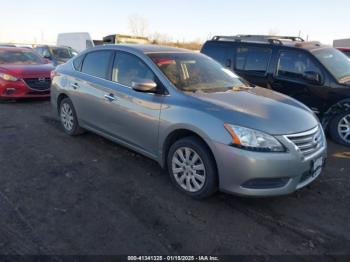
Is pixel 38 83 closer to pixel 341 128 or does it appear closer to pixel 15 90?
pixel 15 90

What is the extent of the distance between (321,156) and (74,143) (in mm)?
3907

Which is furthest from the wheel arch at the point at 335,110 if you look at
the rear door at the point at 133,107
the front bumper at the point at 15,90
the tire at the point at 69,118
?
the front bumper at the point at 15,90

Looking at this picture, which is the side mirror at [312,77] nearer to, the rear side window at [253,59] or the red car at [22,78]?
the rear side window at [253,59]

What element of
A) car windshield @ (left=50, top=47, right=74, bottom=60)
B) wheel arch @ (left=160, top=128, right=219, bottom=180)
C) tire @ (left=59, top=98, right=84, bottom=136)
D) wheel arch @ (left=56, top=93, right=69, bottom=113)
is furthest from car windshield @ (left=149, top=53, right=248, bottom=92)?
car windshield @ (left=50, top=47, right=74, bottom=60)

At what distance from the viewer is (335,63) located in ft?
21.5

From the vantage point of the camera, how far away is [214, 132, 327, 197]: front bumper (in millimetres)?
3326

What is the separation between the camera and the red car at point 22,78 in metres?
8.62

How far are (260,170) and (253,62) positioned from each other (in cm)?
439

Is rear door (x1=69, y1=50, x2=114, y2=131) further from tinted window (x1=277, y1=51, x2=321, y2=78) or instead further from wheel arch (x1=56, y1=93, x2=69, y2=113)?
tinted window (x1=277, y1=51, x2=321, y2=78)

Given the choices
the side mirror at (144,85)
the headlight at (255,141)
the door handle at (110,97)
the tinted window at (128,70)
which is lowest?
the headlight at (255,141)

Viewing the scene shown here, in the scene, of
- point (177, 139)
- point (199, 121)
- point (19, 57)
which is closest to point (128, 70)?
point (177, 139)

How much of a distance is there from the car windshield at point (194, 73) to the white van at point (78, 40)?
15155 mm

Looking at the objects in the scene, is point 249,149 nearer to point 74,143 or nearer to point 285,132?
point 285,132

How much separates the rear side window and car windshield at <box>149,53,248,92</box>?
2265 millimetres
